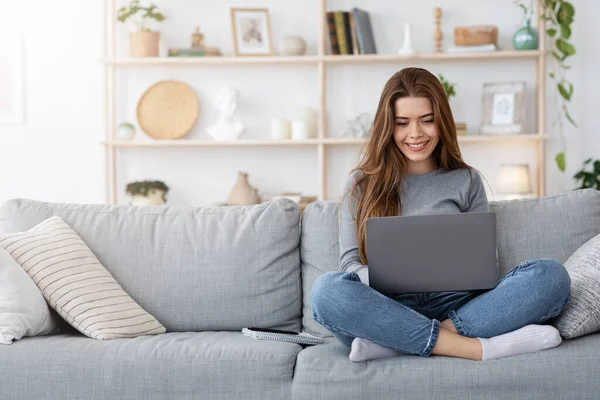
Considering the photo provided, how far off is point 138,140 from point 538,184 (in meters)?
2.26

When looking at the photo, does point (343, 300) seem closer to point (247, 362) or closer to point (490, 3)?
point (247, 362)

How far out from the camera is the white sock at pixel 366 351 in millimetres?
1994

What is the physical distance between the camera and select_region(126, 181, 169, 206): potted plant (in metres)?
4.57

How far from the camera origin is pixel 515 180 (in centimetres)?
445

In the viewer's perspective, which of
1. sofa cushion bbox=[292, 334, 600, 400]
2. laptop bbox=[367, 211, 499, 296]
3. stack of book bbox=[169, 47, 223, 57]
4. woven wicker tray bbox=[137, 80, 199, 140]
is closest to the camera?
sofa cushion bbox=[292, 334, 600, 400]

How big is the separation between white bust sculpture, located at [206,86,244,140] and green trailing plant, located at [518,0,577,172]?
167 centimetres

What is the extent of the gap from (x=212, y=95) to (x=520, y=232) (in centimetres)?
267

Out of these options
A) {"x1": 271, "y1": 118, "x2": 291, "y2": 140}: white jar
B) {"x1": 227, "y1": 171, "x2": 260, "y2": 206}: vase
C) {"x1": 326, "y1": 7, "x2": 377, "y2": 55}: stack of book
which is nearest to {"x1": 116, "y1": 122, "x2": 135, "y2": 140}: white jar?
{"x1": 227, "y1": 171, "x2": 260, "y2": 206}: vase

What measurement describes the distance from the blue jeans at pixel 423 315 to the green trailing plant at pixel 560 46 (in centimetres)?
260

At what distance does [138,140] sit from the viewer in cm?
475

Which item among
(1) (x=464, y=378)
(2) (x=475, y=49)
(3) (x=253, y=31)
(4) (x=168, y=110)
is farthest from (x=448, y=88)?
(1) (x=464, y=378)

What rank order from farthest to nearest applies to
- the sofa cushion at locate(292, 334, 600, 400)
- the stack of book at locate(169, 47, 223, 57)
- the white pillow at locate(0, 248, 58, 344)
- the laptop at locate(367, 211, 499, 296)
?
1. the stack of book at locate(169, 47, 223, 57)
2. the white pillow at locate(0, 248, 58, 344)
3. the laptop at locate(367, 211, 499, 296)
4. the sofa cushion at locate(292, 334, 600, 400)

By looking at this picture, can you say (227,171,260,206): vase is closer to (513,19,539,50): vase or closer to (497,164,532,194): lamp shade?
(497,164,532,194): lamp shade

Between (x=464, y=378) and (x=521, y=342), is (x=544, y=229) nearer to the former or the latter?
(x=521, y=342)
